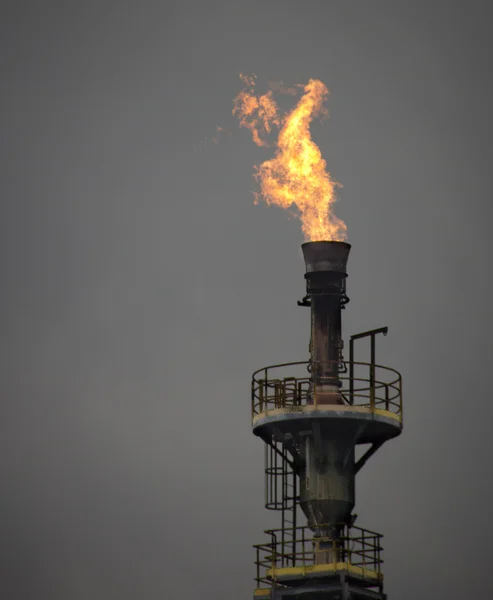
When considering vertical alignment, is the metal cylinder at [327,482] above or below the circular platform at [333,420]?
below

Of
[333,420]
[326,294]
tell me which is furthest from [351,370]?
[326,294]

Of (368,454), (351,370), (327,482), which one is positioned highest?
(351,370)

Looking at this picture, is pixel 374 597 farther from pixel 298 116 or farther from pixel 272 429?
pixel 298 116

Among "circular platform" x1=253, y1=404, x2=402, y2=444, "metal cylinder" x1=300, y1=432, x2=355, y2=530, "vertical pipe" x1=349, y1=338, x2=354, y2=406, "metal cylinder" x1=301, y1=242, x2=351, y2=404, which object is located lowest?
"metal cylinder" x1=300, y1=432, x2=355, y2=530

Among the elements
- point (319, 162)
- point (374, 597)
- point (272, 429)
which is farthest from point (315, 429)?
point (319, 162)

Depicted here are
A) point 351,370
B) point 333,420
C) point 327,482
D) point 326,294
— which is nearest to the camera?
point 333,420

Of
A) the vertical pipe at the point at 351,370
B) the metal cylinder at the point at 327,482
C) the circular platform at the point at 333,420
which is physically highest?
the vertical pipe at the point at 351,370

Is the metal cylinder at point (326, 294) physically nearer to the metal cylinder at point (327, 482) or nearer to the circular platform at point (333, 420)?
the circular platform at point (333, 420)

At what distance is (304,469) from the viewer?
77688 millimetres

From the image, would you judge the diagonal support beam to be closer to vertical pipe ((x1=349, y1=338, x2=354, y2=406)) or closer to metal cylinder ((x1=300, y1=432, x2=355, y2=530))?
metal cylinder ((x1=300, y1=432, x2=355, y2=530))

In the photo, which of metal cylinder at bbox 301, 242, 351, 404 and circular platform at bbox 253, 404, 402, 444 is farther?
metal cylinder at bbox 301, 242, 351, 404

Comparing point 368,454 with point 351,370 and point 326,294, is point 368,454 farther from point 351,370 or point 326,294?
point 326,294

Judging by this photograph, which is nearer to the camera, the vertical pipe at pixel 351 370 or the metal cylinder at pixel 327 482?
the metal cylinder at pixel 327 482

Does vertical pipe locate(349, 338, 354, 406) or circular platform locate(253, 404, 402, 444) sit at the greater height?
vertical pipe locate(349, 338, 354, 406)
